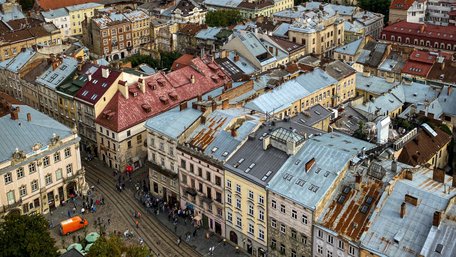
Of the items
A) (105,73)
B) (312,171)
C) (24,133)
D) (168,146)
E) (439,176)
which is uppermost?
(105,73)

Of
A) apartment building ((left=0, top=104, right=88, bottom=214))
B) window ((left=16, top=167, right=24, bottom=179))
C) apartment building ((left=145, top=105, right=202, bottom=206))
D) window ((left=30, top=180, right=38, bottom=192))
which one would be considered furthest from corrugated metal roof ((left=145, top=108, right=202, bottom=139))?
window ((left=16, top=167, right=24, bottom=179))

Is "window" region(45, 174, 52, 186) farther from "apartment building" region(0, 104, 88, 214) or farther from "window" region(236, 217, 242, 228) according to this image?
"window" region(236, 217, 242, 228)

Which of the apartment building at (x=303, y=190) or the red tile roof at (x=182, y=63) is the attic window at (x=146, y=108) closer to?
the red tile roof at (x=182, y=63)

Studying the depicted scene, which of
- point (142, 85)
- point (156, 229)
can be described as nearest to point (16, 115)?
point (142, 85)

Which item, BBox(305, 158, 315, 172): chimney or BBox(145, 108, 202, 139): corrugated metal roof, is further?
BBox(145, 108, 202, 139): corrugated metal roof

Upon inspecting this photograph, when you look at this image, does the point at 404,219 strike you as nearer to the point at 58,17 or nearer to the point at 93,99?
the point at 93,99

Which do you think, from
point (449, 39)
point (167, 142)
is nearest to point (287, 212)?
point (167, 142)

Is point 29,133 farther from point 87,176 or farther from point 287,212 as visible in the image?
point 287,212

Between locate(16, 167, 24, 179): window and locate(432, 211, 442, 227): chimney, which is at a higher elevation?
locate(432, 211, 442, 227): chimney

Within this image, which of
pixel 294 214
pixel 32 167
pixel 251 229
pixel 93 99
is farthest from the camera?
pixel 93 99
